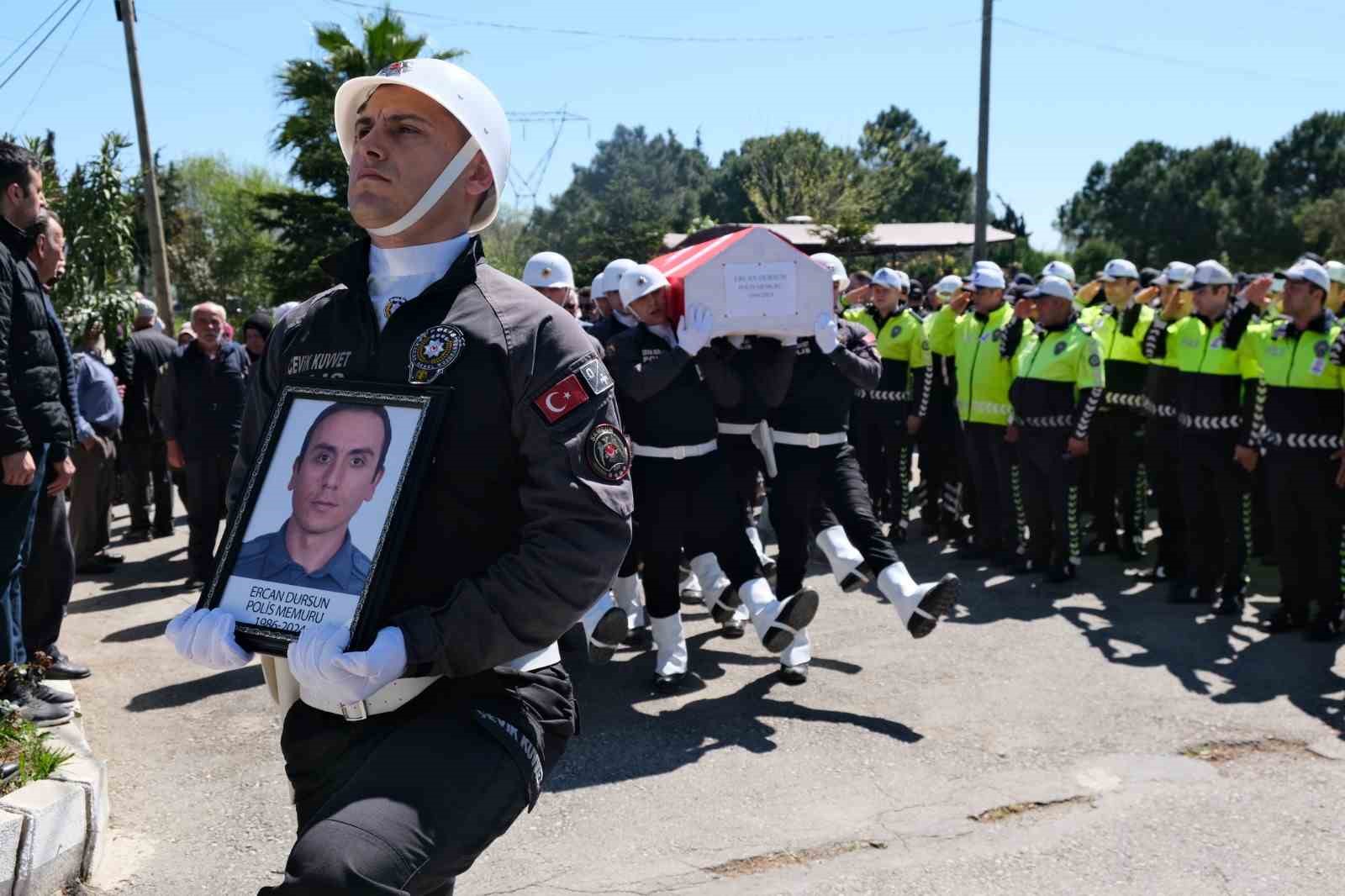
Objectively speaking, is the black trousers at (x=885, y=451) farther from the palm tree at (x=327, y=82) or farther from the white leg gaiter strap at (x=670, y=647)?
the palm tree at (x=327, y=82)

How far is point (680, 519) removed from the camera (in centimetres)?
654

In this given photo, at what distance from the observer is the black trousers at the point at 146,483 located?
1125 centimetres

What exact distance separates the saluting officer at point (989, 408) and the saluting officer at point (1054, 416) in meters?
0.32

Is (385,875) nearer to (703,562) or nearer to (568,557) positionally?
(568,557)

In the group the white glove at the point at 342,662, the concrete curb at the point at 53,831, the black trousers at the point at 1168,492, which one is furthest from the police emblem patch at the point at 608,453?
the black trousers at the point at 1168,492

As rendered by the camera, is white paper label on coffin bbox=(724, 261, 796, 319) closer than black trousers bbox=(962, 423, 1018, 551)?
Yes

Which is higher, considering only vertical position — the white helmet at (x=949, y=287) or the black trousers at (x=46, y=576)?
the white helmet at (x=949, y=287)

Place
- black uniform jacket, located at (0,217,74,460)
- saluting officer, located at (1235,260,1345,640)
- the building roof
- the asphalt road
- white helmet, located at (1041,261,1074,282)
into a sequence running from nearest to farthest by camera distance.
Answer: the asphalt road → black uniform jacket, located at (0,217,74,460) → saluting officer, located at (1235,260,1345,640) → white helmet, located at (1041,261,1074,282) → the building roof

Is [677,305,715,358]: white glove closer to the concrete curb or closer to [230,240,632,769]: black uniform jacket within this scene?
the concrete curb

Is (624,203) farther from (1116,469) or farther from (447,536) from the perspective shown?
(447,536)

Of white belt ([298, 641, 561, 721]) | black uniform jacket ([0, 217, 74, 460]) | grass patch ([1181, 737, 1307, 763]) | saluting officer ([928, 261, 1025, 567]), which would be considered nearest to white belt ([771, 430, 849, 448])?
grass patch ([1181, 737, 1307, 763])

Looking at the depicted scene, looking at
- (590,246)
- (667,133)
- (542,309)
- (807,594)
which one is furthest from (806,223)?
(667,133)

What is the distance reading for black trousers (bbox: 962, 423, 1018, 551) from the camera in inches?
380

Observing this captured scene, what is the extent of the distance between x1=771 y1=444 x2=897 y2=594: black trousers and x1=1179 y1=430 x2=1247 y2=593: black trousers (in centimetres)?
273
